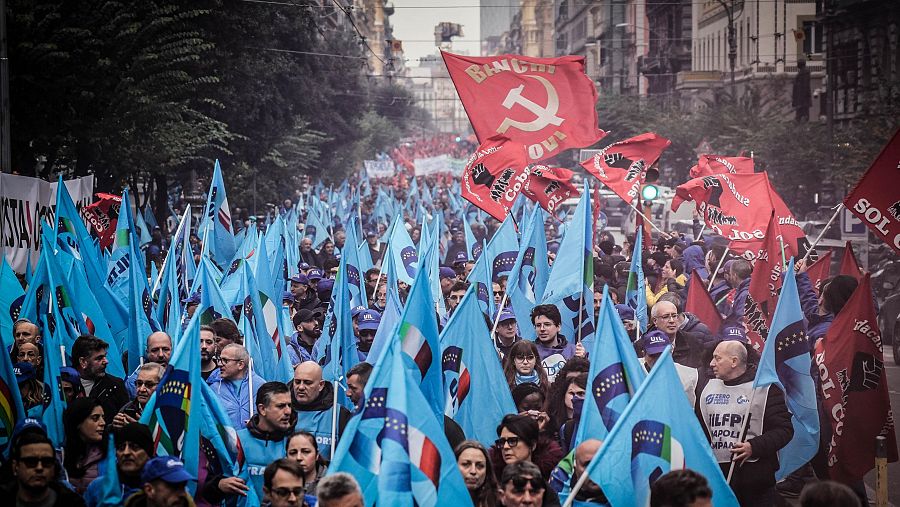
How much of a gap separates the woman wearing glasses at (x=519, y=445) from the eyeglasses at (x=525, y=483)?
0.83 metres

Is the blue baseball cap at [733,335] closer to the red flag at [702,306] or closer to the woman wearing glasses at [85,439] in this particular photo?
the red flag at [702,306]

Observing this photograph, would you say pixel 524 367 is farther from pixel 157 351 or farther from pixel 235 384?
pixel 157 351

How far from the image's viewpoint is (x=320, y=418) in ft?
25.3

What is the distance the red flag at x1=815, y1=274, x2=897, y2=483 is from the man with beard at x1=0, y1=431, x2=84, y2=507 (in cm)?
457

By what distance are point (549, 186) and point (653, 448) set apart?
9.65 meters

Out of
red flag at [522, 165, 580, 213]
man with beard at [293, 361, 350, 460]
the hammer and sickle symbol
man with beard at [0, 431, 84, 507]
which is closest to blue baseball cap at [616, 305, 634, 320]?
the hammer and sickle symbol

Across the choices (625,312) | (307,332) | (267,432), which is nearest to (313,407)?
(267,432)

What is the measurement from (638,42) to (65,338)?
8365cm

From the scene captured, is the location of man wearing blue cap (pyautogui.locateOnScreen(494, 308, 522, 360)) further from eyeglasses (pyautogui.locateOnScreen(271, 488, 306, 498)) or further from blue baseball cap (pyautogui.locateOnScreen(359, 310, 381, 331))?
eyeglasses (pyautogui.locateOnScreen(271, 488, 306, 498))

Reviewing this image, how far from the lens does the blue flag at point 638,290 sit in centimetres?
1166

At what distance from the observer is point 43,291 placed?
10.6 metres

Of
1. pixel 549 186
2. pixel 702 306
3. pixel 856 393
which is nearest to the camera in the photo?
pixel 856 393

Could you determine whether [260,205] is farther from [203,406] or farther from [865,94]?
[203,406]

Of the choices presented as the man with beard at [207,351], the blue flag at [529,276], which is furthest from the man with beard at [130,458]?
the blue flag at [529,276]
